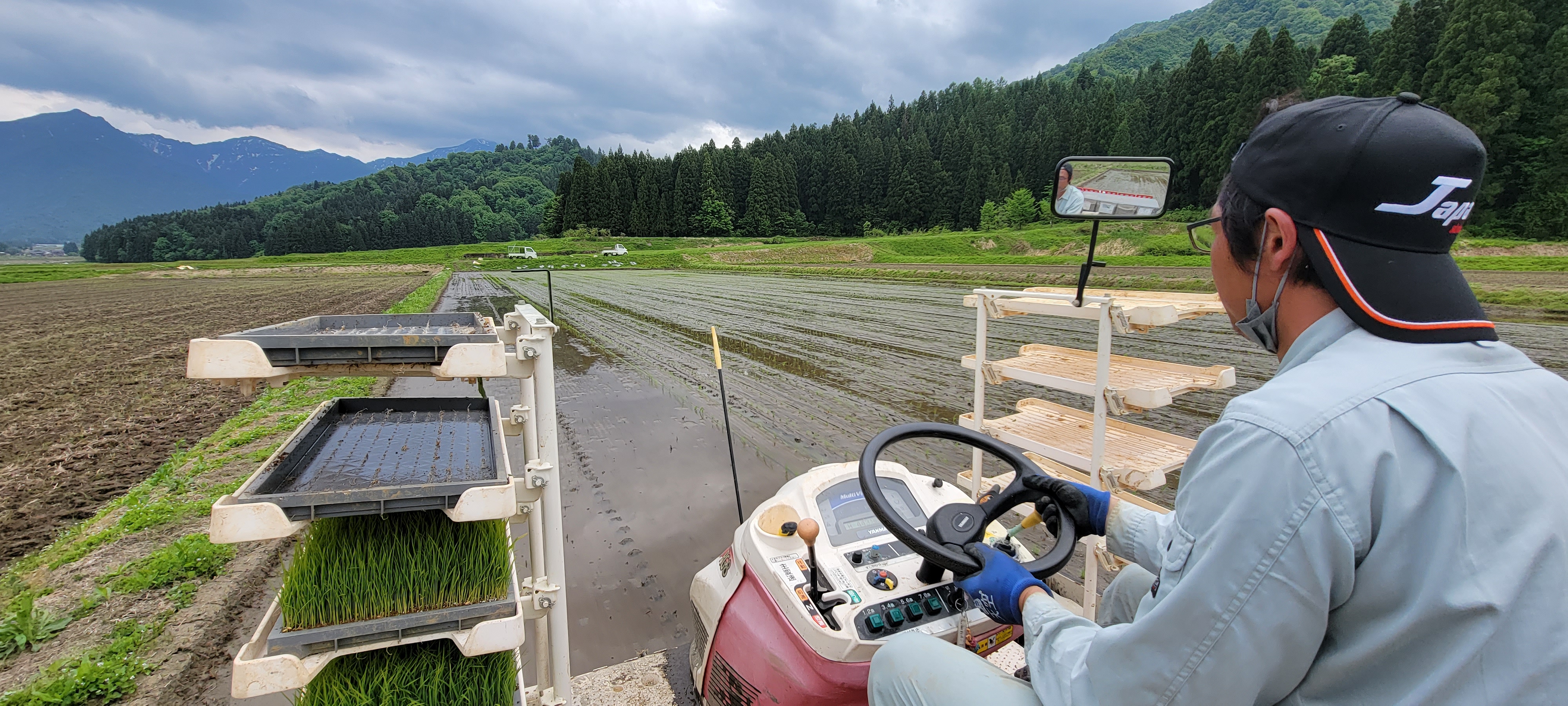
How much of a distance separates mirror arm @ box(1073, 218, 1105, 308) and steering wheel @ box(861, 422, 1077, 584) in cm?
87

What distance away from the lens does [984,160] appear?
72.9 meters

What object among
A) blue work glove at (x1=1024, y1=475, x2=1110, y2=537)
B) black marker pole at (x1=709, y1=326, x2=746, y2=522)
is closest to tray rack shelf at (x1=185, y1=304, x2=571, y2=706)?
black marker pole at (x1=709, y1=326, x2=746, y2=522)

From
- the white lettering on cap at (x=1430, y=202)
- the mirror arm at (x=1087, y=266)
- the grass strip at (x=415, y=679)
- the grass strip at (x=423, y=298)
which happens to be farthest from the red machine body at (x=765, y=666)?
the grass strip at (x=423, y=298)

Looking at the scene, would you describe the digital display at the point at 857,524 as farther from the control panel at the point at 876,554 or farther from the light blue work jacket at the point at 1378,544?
the light blue work jacket at the point at 1378,544

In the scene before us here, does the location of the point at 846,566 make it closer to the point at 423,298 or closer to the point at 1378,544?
the point at 1378,544

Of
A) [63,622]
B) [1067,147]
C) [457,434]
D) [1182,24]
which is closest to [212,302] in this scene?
[63,622]

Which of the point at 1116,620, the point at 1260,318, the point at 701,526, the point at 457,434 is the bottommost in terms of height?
the point at 701,526

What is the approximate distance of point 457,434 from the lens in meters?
2.55

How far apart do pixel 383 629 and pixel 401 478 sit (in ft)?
1.40

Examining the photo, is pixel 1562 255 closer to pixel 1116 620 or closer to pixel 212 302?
pixel 1116 620

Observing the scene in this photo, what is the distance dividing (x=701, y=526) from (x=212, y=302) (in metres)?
31.4

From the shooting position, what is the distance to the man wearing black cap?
0.95 metres

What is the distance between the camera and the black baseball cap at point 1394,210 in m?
1.07

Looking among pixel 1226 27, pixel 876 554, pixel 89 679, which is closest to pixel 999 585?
pixel 876 554
